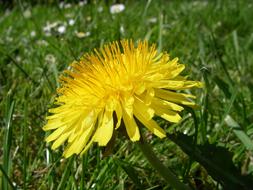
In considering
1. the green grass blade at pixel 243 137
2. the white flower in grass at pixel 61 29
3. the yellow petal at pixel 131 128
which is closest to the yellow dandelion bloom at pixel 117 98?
the yellow petal at pixel 131 128

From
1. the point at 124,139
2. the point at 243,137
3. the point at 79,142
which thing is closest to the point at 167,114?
the point at 79,142

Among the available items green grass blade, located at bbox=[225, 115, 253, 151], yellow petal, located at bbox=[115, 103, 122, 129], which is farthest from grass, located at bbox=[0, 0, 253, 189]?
yellow petal, located at bbox=[115, 103, 122, 129]

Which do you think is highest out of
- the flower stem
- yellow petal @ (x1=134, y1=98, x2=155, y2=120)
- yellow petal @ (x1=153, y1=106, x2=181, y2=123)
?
yellow petal @ (x1=134, y1=98, x2=155, y2=120)

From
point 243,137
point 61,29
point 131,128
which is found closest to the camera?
point 131,128

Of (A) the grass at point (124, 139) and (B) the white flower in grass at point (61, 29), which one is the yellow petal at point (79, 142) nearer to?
(A) the grass at point (124, 139)

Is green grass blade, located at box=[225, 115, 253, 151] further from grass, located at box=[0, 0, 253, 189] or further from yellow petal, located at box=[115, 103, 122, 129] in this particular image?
yellow petal, located at box=[115, 103, 122, 129]

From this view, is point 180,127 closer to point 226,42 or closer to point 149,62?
point 149,62

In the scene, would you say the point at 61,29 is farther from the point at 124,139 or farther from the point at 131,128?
the point at 131,128

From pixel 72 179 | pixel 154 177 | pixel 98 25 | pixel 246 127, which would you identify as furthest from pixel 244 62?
pixel 72 179
